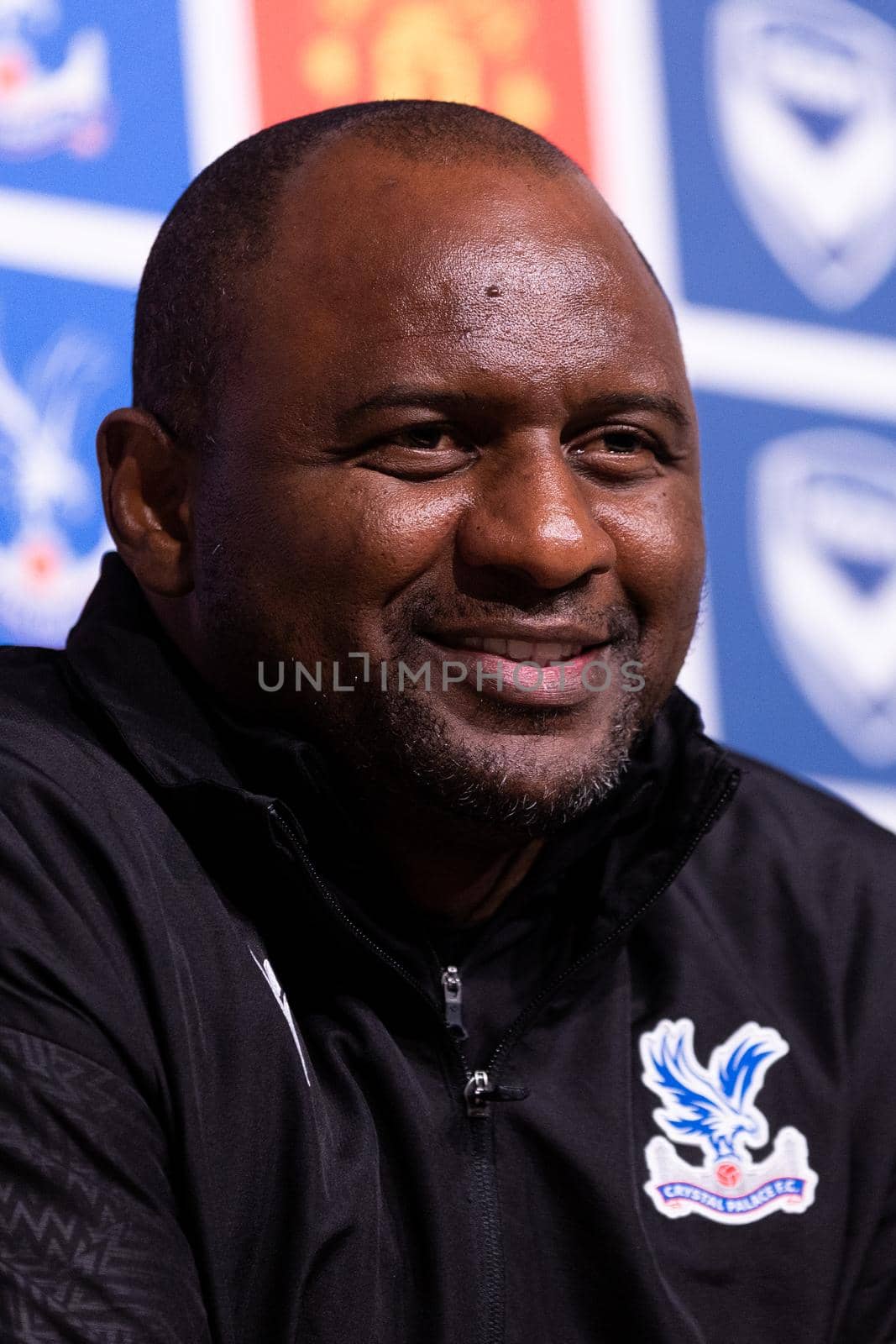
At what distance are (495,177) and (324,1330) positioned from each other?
0.79 metres

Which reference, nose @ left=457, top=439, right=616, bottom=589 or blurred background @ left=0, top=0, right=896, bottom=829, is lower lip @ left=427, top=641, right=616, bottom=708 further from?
blurred background @ left=0, top=0, right=896, bottom=829

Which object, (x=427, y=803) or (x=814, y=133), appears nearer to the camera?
(x=427, y=803)

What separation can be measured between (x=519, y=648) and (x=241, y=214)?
15.5 inches

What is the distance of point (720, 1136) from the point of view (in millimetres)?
1248

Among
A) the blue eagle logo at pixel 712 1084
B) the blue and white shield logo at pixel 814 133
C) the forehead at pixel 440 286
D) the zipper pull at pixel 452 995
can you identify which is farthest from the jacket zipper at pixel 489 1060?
the blue and white shield logo at pixel 814 133

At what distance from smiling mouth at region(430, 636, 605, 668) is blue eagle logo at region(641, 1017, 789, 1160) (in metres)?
0.31

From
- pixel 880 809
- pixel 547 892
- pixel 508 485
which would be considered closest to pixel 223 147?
pixel 508 485

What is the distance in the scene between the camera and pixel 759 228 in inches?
80.7

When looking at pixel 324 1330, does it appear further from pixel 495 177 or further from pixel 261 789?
pixel 495 177

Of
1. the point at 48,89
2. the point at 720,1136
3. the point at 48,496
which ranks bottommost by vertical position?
the point at 720,1136

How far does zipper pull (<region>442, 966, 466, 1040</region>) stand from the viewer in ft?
3.90

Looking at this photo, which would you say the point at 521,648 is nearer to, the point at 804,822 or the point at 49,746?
the point at 49,746

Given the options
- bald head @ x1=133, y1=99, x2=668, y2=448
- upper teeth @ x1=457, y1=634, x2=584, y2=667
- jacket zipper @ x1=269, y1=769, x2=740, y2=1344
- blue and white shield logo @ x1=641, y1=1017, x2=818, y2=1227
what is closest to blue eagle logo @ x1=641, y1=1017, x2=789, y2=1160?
blue and white shield logo @ x1=641, y1=1017, x2=818, y2=1227

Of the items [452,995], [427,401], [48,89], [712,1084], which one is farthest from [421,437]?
[48,89]
